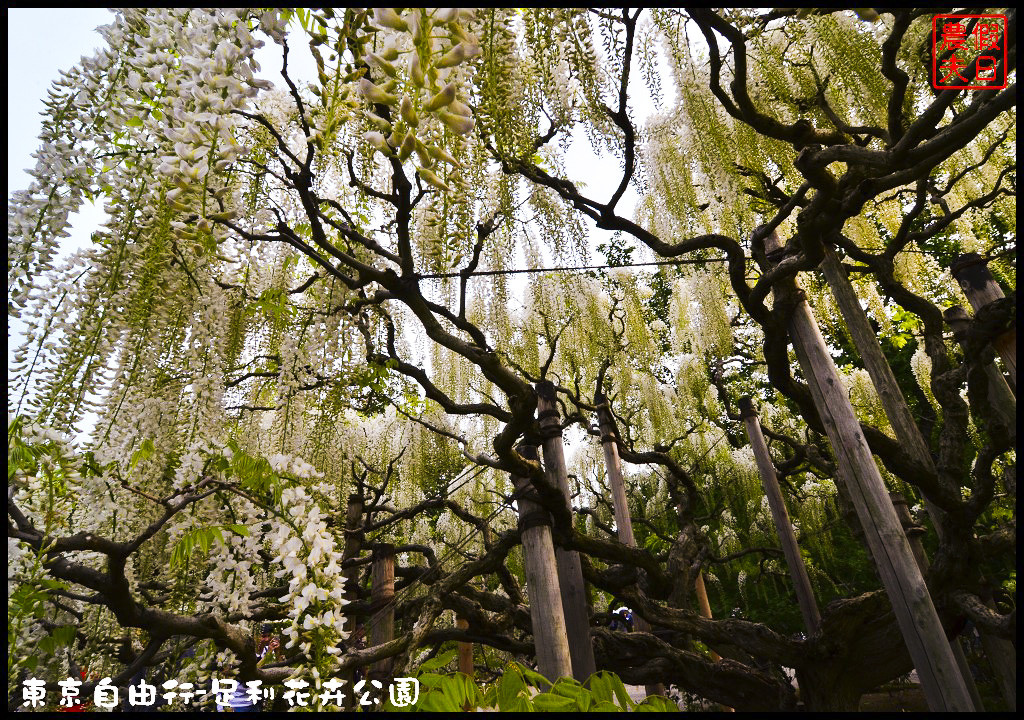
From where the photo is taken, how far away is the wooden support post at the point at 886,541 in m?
2.01

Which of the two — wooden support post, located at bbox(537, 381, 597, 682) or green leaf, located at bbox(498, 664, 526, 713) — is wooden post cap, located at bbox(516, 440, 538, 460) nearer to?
wooden support post, located at bbox(537, 381, 597, 682)

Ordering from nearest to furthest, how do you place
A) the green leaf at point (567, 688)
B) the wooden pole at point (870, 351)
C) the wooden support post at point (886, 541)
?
the green leaf at point (567, 688) → the wooden support post at point (886, 541) → the wooden pole at point (870, 351)

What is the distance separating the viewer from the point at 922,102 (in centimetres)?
380

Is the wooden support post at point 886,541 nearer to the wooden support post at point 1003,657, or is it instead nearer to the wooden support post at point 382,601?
the wooden support post at point 1003,657

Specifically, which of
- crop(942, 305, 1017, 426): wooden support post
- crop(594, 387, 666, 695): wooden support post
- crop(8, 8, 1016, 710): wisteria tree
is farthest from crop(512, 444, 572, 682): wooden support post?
crop(942, 305, 1017, 426): wooden support post

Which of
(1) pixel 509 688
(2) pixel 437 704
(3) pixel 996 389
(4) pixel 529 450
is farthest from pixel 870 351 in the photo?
(2) pixel 437 704

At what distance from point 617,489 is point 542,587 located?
2.09 metres

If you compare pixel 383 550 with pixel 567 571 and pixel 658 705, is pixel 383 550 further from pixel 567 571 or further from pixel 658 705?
pixel 658 705

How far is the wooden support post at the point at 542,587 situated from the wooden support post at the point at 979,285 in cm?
239

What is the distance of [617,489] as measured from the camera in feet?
14.5

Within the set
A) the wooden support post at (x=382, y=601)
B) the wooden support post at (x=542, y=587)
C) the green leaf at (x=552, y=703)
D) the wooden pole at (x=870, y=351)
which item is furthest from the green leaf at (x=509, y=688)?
the wooden support post at (x=382, y=601)

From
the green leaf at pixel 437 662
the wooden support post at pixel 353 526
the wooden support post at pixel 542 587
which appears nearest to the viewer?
the green leaf at pixel 437 662

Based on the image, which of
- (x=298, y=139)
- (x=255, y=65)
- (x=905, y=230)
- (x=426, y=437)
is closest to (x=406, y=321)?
(x=426, y=437)

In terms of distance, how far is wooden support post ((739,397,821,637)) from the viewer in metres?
3.78
